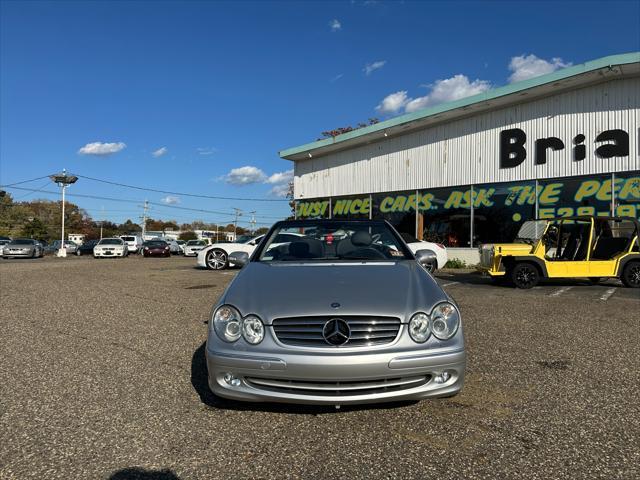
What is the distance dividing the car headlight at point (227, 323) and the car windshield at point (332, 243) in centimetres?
118

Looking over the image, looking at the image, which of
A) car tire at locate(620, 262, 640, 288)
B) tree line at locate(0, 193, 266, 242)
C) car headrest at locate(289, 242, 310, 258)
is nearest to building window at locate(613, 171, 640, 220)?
car tire at locate(620, 262, 640, 288)

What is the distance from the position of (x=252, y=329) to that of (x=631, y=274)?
10.4m

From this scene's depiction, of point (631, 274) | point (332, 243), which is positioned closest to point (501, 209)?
point (631, 274)

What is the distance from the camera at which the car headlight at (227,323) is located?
3.08 metres

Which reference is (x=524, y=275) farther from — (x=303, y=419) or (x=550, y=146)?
(x=303, y=419)

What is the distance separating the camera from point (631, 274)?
34.1 ft

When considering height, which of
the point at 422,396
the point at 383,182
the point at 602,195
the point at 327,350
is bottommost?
the point at 422,396

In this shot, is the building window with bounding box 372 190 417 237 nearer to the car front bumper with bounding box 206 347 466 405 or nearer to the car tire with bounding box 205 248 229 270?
the car tire with bounding box 205 248 229 270

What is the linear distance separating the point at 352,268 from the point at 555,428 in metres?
1.80

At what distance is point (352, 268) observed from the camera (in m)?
3.88

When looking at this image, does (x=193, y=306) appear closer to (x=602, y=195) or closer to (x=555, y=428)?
(x=555, y=428)

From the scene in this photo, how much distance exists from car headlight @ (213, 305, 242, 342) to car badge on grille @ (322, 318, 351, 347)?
1.92ft

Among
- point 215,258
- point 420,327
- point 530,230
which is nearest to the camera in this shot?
point 420,327

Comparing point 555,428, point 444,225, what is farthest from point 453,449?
point 444,225
